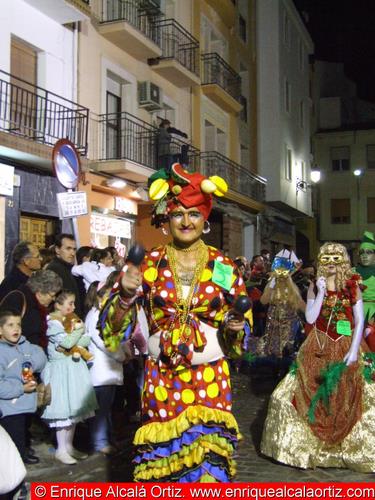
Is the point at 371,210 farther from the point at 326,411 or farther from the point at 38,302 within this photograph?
the point at 38,302

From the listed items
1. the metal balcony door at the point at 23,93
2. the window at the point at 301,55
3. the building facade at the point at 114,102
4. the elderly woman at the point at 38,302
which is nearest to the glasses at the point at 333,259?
the elderly woman at the point at 38,302

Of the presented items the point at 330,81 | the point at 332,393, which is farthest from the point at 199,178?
the point at 330,81

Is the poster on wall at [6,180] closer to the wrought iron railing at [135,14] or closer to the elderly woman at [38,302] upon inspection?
the wrought iron railing at [135,14]

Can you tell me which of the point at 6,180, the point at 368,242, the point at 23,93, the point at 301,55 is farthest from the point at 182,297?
the point at 301,55

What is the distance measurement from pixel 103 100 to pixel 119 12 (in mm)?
2597

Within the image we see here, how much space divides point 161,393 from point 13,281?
384cm

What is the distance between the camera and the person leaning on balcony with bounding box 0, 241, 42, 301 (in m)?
6.78

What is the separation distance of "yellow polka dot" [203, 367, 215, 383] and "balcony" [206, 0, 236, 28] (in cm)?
2179

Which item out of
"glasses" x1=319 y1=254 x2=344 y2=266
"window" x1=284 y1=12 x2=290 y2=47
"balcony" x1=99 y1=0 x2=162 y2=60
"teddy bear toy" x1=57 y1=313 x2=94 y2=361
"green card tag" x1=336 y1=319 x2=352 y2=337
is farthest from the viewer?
"window" x1=284 y1=12 x2=290 y2=47

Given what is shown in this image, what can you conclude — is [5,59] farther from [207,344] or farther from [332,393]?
[207,344]

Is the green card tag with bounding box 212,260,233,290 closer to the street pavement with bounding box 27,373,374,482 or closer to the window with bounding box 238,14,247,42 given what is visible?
the street pavement with bounding box 27,373,374,482

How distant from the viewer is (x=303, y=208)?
33312 mm

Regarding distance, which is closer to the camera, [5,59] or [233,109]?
[5,59]

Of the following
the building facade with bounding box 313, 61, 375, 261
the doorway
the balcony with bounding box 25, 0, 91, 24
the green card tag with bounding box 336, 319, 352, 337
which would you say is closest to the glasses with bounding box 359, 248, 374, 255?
the green card tag with bounding box 336, 319, 352, 337
